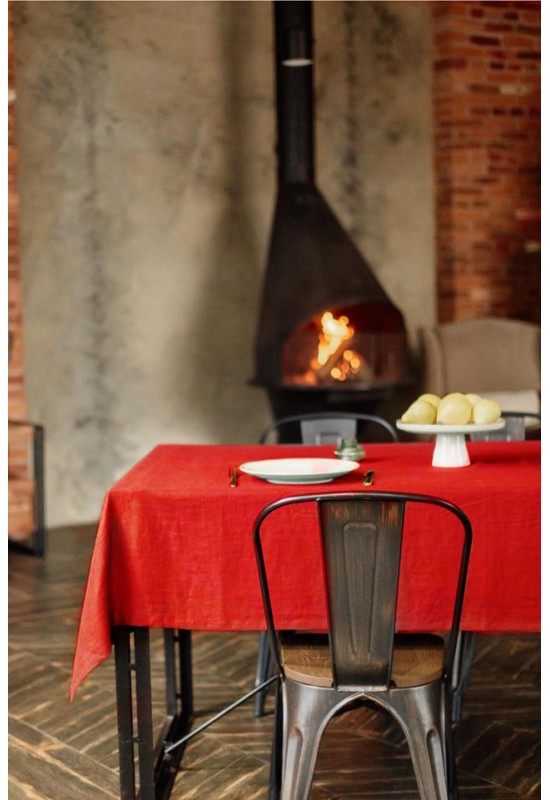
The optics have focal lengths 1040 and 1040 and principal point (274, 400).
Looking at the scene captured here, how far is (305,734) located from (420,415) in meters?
0.87

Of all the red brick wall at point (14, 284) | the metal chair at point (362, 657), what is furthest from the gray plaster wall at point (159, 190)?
the metal chair at point (362, 657)

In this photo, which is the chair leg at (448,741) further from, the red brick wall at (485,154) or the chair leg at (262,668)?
the red brick wall at (485,154)

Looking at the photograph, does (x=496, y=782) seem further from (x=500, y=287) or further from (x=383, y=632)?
(x=500, y=287)

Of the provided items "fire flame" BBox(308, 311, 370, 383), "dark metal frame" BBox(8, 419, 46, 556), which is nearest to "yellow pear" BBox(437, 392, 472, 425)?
"dark metal frame" BBox(8, 419, 46, 556)

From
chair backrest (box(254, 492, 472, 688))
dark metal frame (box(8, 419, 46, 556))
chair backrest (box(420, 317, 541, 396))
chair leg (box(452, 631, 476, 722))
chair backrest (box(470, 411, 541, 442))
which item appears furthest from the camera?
chair backrest (box(420, 317, 541, 396))

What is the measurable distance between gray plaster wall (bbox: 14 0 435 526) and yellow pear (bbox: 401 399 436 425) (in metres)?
3.52

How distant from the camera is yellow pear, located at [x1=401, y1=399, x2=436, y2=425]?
263cm

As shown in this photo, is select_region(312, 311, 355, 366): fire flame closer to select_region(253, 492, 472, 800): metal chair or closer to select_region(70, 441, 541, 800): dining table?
select_region(70, 441, 541, 800): dining table

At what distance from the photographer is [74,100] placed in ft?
18.8

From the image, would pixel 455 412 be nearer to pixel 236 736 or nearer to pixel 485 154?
pixel 236 736

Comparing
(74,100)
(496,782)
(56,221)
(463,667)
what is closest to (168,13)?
(74,100)

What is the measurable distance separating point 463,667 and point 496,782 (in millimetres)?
459

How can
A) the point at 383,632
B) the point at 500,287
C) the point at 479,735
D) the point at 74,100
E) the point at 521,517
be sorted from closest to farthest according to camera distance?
the point at 383,632 → the point at 521,517 → the point at 479,735 → the point at 74,100 → the point at 500,287

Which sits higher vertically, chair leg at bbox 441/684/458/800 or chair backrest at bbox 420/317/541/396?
chair backrest at bbox 420/317/541/396
